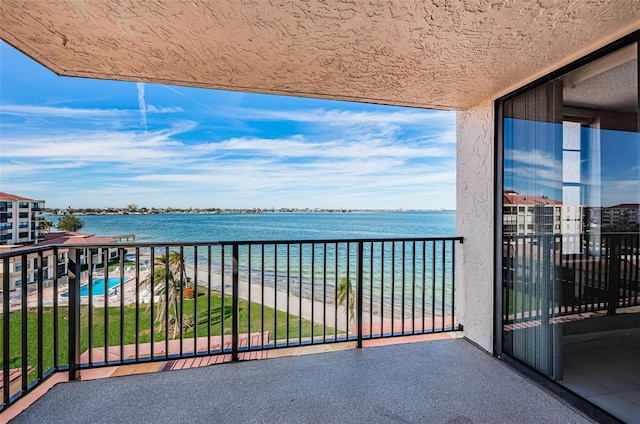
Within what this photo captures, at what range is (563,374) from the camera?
6.35 feet

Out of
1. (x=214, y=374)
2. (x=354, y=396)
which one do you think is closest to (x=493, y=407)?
(x=354, y=396)

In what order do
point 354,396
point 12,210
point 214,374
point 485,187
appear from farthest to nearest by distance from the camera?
point 12,210 < point 485,187 < point 214,374 < point 354,396

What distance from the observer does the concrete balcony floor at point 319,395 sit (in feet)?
5.65

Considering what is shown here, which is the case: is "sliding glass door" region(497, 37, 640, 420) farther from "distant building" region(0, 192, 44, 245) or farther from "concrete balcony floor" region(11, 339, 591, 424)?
"distant building" region(0, 192, 44, 245)

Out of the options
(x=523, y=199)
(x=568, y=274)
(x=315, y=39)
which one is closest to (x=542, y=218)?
(x=523, y=199)

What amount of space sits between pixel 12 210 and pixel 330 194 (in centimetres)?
1967

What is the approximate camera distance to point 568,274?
1883mm

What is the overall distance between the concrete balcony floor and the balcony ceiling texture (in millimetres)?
2106

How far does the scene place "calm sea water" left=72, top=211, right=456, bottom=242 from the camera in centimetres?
2312

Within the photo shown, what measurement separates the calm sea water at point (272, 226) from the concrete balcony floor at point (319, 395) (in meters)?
18.8

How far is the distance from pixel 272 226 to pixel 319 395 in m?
26.1

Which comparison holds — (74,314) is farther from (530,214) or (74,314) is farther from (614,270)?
(614,270)

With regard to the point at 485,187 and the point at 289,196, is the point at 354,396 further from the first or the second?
the point at 289,196

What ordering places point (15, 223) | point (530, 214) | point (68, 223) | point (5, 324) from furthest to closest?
point (68, 223)
point (15, 223)
point (530, 214)
point (5, 324)
